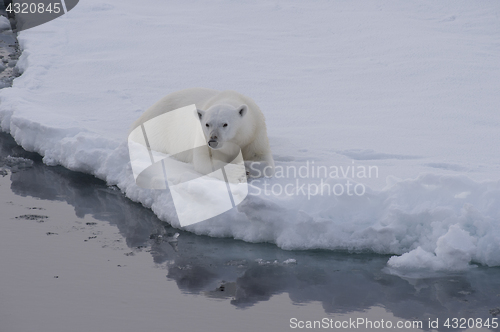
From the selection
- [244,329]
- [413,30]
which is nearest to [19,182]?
[244,329]

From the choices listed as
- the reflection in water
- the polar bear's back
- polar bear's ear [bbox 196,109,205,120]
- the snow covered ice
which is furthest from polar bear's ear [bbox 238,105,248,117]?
the reflection in water

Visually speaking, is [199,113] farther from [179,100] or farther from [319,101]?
[319,101]

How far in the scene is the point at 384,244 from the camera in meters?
3.85

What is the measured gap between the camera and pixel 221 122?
447cm

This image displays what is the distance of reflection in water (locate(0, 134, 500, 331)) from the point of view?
334 cm

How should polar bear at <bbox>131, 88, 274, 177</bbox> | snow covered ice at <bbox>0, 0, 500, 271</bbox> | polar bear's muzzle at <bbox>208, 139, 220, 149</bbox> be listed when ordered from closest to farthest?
snow covered ice at <bbox>0, 0, 500, 271</bbox>
polar bear's muzzle at <bbox>208, 139, 220, 149</bbox>
polar bear at <bbox>131, 88, 274, 177</bbox>

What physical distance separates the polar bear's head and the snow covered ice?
1.35 ft

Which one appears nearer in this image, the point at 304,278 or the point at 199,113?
the point at 304,278

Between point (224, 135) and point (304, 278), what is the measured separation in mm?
1351

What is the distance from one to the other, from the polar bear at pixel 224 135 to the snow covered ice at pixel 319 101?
1.00ft

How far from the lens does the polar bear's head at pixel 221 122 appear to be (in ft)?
14.5

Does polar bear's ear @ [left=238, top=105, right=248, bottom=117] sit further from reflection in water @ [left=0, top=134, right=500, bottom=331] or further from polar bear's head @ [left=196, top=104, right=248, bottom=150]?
reflection in water @ [left=0, top=134, right=500, bottom=331]

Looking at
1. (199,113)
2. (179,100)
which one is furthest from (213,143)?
(179,100)

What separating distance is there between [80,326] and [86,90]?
15.9ft
